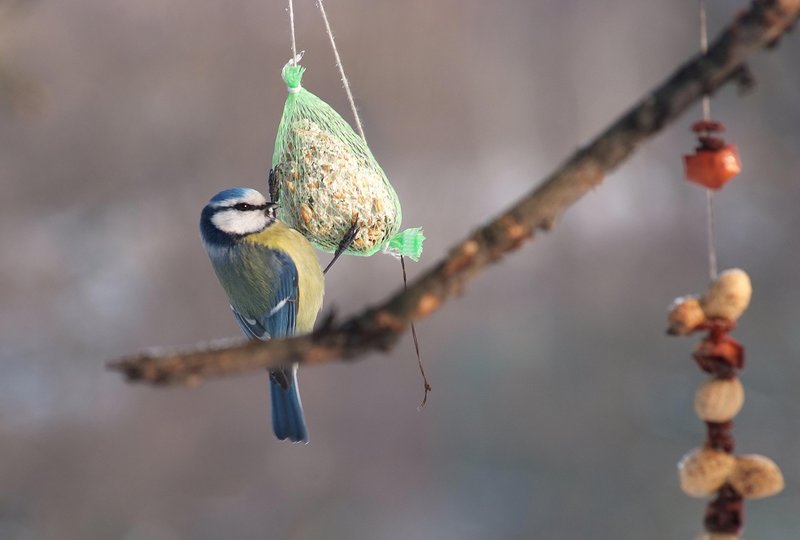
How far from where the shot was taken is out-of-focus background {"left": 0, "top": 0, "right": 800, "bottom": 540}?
3.92 meters

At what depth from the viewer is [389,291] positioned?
4.32m

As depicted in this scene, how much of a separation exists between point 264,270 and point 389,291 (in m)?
2.69

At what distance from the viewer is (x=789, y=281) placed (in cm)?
465

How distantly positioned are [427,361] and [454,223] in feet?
2.05

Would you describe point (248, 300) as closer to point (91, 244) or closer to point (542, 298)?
point (91, 244)

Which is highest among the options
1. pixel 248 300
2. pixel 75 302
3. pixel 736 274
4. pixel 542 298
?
pixel 542 298

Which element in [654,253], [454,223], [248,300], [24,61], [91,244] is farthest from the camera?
[654,253]

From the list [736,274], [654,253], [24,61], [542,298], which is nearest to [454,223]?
[542,298]

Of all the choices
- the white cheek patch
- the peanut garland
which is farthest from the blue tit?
the peanut garland

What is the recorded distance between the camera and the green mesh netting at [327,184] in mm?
1655

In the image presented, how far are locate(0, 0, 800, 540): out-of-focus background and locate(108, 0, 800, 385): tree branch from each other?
2963 mm

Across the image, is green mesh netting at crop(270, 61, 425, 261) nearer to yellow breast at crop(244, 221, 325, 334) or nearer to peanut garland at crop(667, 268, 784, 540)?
yellow breast at crop(244, 221, 325, 334)

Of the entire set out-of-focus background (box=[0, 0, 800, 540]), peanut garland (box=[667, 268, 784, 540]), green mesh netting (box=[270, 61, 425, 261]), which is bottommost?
peanut garland (box=[667, 268, 784, 540])

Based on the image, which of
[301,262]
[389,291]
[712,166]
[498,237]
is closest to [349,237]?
[301,262]
